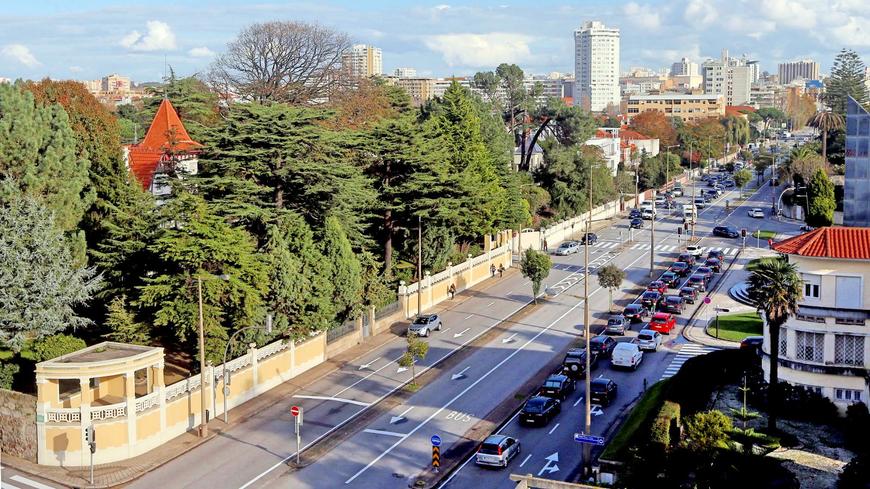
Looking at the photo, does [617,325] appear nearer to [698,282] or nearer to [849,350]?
[698,282]

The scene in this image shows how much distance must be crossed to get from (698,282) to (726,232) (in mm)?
25906

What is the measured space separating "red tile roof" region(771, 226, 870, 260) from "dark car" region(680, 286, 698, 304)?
81.4 ft

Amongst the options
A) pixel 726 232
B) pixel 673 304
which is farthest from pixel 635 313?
pixel 726 232

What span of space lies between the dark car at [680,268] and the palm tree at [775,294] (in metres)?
37.7

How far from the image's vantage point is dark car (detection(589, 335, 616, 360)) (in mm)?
53188

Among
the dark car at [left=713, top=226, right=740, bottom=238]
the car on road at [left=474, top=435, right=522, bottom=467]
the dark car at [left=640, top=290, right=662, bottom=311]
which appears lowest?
the car on road at [left=474, top=435, right=522, bottom=467]

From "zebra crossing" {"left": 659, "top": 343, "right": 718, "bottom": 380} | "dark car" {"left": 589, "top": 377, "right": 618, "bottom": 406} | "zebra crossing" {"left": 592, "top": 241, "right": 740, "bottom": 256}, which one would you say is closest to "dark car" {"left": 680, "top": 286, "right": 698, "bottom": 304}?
"zebra crossing" {"left": 659, "top": 343, "right": 718, "bottom": 380}

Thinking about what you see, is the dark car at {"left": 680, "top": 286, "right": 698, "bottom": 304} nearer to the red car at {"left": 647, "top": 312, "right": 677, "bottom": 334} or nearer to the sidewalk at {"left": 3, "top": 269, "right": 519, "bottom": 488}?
the red car at {"left": 647, "top": 312, "right": 677, "bottom": 334}

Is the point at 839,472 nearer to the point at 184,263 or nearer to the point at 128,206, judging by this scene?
the point at 184,263

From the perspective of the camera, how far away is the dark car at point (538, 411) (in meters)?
42.3

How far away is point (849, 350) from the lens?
39.6m

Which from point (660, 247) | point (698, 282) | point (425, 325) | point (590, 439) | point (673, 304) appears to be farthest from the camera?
point (660, 247)

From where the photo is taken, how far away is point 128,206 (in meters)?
53.4

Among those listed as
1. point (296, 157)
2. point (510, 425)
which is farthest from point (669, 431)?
point (296, 157)
